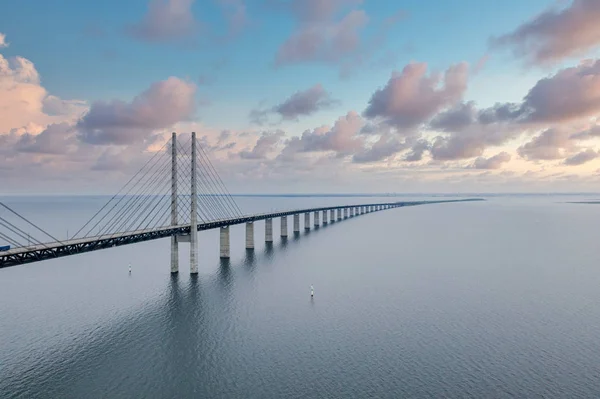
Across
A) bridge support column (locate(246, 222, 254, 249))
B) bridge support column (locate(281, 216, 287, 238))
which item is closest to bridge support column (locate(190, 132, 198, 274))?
bridge support column (locate(246, 222, 254, 249))

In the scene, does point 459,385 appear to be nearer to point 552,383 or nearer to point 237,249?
point 552,383

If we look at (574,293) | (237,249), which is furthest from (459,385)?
(237,249)

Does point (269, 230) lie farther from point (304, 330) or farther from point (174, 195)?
point (304, 330)

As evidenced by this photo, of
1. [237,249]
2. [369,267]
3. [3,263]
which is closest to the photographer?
[3,263]

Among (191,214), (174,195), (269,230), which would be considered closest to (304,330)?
(191,214)

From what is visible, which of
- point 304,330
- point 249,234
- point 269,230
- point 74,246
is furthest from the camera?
point 269,230

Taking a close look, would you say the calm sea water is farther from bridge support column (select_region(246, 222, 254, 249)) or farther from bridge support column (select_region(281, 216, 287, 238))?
bridge support column (select_region(281, 216, 287, 238))

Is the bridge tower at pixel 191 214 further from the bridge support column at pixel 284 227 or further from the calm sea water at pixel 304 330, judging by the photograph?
the bridge support column at pixel 284 227

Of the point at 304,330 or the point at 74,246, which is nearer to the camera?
the point at 304,330
